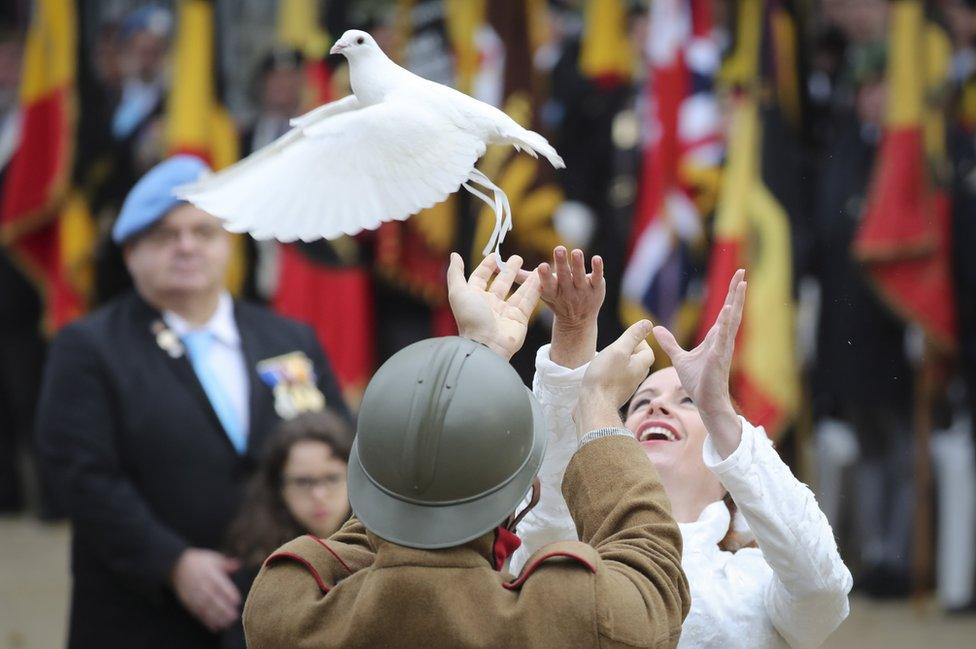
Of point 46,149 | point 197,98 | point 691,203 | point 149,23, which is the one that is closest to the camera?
point 691,203

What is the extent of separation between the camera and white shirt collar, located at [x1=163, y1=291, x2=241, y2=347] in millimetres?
4102

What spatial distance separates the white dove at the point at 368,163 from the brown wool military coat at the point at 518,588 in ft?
1.42

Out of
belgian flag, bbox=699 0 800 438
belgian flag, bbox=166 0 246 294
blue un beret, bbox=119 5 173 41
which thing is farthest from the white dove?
blue un beret, bbox=119 5 173 41

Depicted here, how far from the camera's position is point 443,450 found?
2.09 m

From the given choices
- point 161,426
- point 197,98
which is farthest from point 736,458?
point 197,98

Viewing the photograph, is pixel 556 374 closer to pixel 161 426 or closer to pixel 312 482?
pixel 312 482

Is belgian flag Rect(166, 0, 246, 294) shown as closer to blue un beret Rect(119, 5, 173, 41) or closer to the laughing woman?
blue un beret Rect(119, 5, 173, 41)

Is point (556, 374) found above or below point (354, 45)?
below

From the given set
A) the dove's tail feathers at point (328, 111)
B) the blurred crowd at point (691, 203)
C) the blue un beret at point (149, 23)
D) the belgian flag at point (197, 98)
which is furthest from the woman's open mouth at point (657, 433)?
the blue un beret at point (149, 23)

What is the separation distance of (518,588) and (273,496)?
1.85 m

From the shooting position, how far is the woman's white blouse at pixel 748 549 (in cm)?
239

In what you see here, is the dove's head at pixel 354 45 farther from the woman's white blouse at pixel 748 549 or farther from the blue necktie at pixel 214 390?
the blue necktie at pixel 214 390

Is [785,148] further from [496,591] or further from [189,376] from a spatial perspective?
[496,591]

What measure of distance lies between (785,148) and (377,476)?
4.69m
